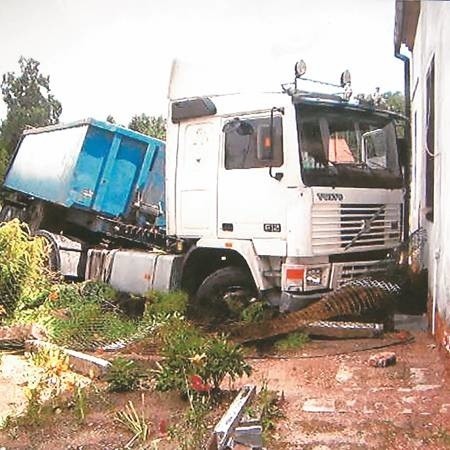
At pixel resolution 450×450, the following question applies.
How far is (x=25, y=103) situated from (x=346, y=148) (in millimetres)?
3618

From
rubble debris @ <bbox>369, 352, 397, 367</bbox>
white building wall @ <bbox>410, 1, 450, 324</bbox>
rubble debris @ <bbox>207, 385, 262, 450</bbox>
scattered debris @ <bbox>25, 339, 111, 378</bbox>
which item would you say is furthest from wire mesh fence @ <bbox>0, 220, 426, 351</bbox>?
rubble debris @ <bbox>207, 385, 262, 450</bbox>

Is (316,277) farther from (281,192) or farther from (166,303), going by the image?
(166,303)

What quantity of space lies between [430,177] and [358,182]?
2.17ft

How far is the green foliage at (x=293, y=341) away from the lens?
5.59 m

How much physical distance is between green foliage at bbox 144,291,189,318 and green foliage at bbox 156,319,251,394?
7.63ft

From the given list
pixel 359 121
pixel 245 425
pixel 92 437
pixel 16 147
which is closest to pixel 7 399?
pixel 92 437

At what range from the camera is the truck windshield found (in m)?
5.67

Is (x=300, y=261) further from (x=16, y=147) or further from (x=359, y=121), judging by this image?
(x=16, y=147)

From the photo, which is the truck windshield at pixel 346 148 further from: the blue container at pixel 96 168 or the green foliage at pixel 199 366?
the blue container at pixel 96 168

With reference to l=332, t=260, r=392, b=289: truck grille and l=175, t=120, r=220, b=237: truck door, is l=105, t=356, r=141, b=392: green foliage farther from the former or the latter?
l=332, t=260, r=392, b=289: truck grille

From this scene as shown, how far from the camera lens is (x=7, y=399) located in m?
4.28

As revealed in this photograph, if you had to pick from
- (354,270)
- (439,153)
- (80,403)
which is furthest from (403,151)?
(80,403)

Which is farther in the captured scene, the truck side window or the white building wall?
the truck side window

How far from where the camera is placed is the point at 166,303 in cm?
654
